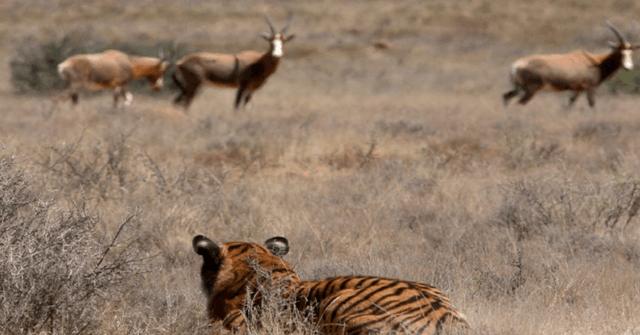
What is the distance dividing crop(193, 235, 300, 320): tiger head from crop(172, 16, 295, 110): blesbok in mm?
17575

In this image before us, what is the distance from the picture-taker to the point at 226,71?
73.8 feet

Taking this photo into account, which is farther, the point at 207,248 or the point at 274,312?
the point at 207,248

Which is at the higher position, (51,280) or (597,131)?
(51,280)

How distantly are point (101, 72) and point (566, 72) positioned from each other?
9.66 m

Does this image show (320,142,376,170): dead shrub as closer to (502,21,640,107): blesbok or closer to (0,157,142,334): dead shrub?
(0,157,142,334): dead shrub

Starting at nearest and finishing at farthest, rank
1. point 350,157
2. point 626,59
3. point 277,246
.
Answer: point 277,246 → point 350,157 → point 626,59

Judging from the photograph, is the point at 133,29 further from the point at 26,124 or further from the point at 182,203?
the point at 182,203

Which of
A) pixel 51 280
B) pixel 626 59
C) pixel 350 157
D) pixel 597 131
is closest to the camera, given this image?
pixel 51 280

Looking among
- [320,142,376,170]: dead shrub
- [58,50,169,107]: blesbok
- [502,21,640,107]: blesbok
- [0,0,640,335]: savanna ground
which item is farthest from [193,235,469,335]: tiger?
[58,50,169,107]: blesbok

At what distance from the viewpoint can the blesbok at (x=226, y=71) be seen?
73.4 feet

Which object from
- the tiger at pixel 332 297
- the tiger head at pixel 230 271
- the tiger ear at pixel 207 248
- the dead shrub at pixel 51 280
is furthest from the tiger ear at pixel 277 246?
the dead shrub at pixel 51 280

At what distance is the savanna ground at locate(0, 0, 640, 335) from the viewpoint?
15.3 feet

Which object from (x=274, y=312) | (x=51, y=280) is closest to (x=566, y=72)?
(x=274, y=312)

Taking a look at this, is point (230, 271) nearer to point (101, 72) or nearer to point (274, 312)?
point (274, 312)
